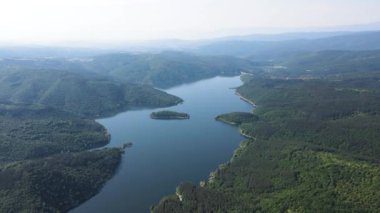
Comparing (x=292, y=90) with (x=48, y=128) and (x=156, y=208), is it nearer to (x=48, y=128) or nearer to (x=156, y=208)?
(x=48, y=128)

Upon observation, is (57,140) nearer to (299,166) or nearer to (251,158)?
(251,158)

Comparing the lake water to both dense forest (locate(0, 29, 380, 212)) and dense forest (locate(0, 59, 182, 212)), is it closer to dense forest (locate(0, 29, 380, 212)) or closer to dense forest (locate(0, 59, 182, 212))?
dense forest (locate(0, 29, 380, 212))

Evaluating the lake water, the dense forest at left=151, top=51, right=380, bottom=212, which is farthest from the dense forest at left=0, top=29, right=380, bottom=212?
the lake water

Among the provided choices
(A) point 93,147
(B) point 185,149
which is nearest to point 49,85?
(A) point 93,147

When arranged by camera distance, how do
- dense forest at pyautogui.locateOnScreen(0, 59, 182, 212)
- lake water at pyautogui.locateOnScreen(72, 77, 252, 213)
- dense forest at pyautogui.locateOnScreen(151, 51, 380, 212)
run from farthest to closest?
lake water at pyautogui.locateOnScreen(72, 77, 252, 213), dense forest at pyautogui.locateOnScreen(0, 59, 182, 212), dense forest at pyautogui.locateOnScreen(151, 51, 380, 212)

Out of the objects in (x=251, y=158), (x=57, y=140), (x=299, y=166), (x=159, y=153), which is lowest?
(x=159, y=153)

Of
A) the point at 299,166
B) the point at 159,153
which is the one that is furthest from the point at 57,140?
the point at 299,166
